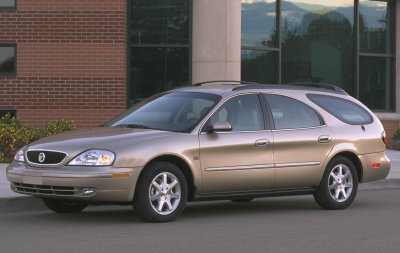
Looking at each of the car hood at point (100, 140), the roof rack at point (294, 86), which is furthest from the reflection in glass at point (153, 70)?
the car hood at point (100, 140)

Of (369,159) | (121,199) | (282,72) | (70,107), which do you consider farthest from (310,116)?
(282,72)

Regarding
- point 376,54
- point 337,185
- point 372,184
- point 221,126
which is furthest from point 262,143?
point 376,54

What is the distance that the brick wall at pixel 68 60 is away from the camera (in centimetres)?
1853

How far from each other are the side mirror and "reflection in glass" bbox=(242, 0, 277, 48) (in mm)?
10712

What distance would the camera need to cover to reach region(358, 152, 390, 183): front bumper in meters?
11.1

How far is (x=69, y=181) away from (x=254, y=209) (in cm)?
308

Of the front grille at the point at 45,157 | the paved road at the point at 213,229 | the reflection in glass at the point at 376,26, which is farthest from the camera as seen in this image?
the reflection in glass at the point at 376,26

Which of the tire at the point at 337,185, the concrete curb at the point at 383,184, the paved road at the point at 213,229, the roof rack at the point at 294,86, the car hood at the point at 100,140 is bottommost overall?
the concrete curb at the point at 383,184

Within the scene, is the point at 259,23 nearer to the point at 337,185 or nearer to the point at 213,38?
the point at 213,38

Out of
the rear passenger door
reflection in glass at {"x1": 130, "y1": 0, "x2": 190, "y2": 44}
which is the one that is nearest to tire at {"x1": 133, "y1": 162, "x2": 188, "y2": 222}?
the rear passenger door

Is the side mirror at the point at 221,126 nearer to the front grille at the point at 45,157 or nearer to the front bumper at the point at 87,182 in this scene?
the front bumper at the point at 87,182

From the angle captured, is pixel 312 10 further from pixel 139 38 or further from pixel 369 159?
pixel 369 159

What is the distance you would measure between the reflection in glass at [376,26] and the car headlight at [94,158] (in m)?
14.9

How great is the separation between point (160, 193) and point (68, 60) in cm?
1001
